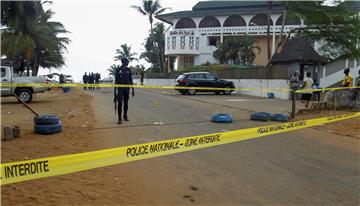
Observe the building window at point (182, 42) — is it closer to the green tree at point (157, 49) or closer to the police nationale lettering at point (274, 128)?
the green tree at point (157, 49)

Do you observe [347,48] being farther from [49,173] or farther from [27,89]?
[49,173]

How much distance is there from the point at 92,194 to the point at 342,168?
4.25 meters

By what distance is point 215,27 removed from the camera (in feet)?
183

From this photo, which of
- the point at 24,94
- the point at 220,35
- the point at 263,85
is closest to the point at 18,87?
the point at 24,94

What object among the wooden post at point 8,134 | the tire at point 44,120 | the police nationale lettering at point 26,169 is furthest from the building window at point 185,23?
the police nationale lettering at point 26,169

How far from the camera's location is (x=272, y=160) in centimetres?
689

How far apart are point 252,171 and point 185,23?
53.3 meters

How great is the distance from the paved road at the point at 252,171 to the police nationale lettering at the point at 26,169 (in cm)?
139

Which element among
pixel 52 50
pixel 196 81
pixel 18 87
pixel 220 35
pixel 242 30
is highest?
pixel 242 30

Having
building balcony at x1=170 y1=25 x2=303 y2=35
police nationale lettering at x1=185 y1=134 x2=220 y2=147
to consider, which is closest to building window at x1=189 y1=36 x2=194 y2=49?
building balcony at x1=170 y1=25 x2=303 y2=35

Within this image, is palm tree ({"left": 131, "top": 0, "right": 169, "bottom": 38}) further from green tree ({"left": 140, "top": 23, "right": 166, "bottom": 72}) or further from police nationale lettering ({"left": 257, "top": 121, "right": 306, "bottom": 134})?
police nationale lettering ({"left": 257, "top": 121, "right": 306, "bottom": 134})

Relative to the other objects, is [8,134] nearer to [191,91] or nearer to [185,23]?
[191,91]

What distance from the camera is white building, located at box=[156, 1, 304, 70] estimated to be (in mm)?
53500

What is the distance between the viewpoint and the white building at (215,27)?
5350 cm
